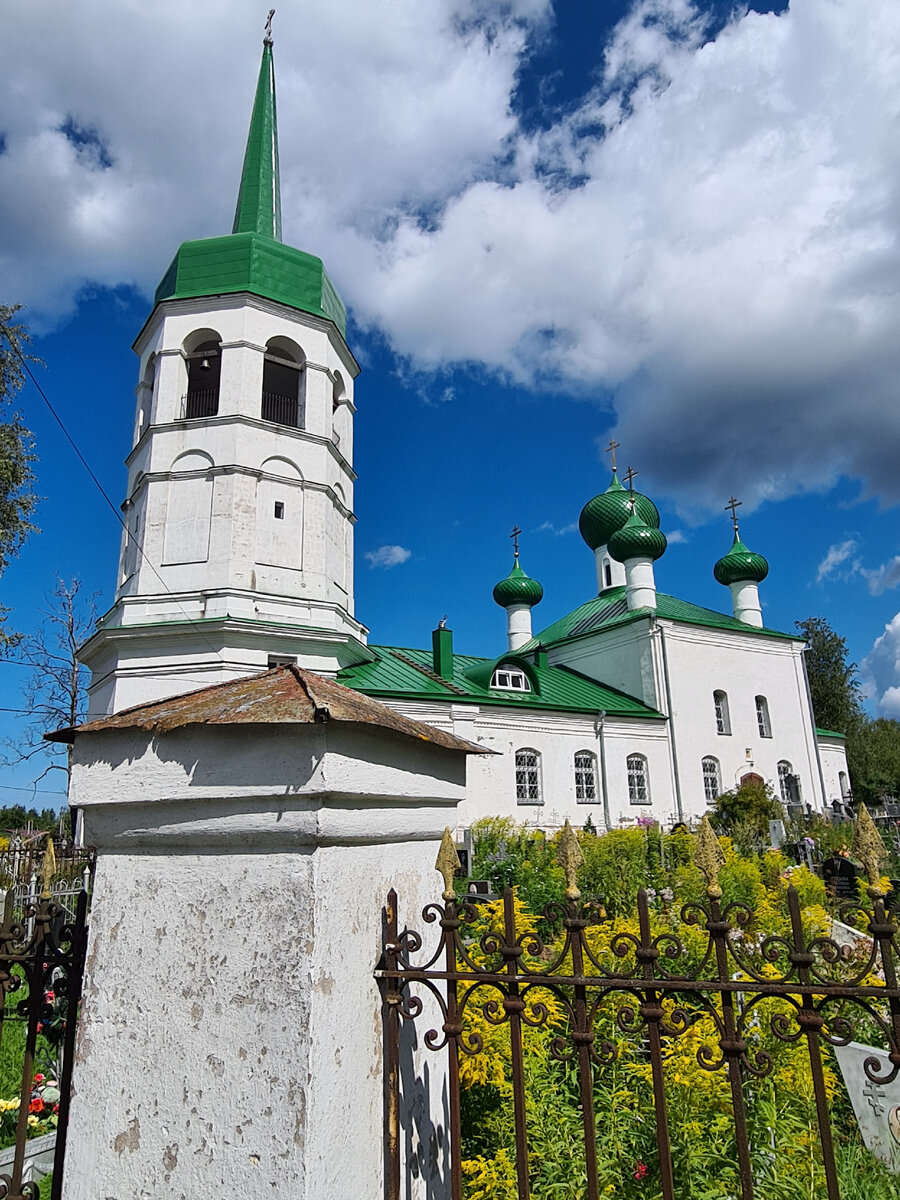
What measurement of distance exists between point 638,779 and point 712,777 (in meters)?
3.03

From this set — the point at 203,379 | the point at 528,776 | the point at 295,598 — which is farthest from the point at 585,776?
the point at 203,379

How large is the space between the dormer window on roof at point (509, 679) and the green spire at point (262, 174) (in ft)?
41.9

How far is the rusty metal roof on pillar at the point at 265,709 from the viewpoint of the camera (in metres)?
1.60

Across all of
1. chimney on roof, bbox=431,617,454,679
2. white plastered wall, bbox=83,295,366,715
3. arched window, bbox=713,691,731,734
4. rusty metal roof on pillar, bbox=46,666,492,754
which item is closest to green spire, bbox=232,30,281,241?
white plastered wall, bbox=83,295,366,715

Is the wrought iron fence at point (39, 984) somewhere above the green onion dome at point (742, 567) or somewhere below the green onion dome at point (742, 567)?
below

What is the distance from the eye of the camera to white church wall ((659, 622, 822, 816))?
2322 cm

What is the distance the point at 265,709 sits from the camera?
164 centimetres

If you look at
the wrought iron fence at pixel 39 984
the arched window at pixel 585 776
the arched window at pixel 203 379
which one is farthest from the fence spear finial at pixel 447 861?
the arched window at pixel 585 776

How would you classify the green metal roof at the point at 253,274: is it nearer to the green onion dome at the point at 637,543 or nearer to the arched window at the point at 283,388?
the arched window at the point at 283,388

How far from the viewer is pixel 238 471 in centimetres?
1584

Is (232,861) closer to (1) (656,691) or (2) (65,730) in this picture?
(2) (65,730)

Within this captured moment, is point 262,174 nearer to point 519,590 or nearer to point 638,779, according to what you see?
point 519,590

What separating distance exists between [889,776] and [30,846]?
3650 cm

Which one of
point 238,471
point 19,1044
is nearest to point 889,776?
point 238,471
